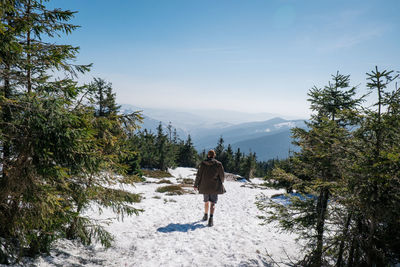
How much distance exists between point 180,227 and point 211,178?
2268mm

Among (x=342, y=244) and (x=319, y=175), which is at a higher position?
(x=319, y=175)

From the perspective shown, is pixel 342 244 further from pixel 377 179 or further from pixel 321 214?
pixel 377 179

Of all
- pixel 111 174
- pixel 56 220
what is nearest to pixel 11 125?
pixel 56 220

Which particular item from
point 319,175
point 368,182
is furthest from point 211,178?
point 368,182

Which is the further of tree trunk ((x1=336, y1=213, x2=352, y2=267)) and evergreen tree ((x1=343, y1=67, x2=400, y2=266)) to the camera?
tree trunk ((x1=336, y1=213, x2=352, y2=267))

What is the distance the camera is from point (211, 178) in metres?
8.05

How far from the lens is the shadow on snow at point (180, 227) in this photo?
750cm

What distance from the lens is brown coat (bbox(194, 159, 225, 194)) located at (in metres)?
8.00

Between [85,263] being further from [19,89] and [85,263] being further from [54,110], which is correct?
[19,89]

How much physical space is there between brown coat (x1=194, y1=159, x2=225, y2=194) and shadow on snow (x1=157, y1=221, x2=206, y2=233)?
1353 millimetres

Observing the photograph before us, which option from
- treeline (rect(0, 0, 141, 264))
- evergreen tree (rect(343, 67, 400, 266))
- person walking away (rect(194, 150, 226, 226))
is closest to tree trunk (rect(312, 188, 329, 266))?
evergreen tree (rect(343, 67, 400, 266))

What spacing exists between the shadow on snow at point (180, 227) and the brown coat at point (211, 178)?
1.35m

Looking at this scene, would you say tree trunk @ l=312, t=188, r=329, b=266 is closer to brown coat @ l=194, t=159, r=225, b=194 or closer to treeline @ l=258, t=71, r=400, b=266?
treeline @ l=258, t=71, r=400, b=266

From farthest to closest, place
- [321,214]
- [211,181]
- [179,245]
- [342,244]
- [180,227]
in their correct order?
[211,181] → [180,227] → [179,245] → [321,214] → [342,244]
